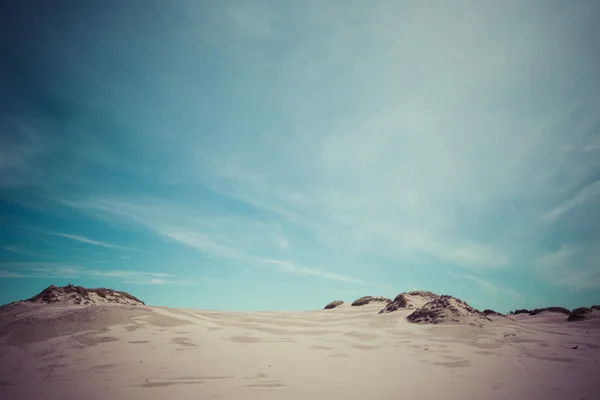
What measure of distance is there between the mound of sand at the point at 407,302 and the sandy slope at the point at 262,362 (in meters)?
5.75

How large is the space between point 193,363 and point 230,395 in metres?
2.11

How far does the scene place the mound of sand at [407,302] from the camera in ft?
49.4

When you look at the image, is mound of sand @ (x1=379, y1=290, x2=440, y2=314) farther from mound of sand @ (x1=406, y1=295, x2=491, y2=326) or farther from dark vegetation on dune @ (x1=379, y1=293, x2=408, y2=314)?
mound of sand @ (x1=406, y1=295, x2=491, y2=326)

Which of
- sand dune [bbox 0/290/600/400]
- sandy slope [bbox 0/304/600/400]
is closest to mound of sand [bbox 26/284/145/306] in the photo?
sand dune [bbox 0/290/600/400]

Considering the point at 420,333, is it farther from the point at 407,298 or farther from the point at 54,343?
the point at 54,343

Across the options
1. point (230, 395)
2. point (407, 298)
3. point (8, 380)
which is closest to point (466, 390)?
point (230, 395)

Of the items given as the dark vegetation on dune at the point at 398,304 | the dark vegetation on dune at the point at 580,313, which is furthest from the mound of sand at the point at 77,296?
the dark vegetation on dune at the point at 580,313

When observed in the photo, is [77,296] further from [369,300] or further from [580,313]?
[580,313]

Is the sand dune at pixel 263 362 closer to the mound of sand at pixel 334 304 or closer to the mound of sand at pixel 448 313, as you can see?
the mound of sand at pixel 448 313

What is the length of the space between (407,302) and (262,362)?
1217 centimetres

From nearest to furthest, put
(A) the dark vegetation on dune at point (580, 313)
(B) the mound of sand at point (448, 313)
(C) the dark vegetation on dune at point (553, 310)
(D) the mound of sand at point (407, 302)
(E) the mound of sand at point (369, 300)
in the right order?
(B) the mound of sand at point (448, 313)
(A) the dark vegetation on dune at point (580, 313)
(D) the mound of sand at point (407, 302)
(C) the dark vegetation on dune at point (553, 310)
(E) the mound of sand at point (369, 300)

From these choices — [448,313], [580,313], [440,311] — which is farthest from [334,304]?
[580,313]

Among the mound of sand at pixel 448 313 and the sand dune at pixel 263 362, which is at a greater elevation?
the mound of sand at pixel 448 313

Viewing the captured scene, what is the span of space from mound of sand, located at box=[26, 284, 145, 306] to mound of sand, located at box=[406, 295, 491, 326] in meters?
16.1
